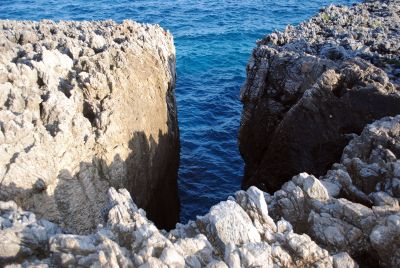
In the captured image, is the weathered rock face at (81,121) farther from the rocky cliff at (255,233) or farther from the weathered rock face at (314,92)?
the weathered rock face at (314,92)

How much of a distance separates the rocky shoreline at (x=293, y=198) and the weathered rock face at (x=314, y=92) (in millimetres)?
58

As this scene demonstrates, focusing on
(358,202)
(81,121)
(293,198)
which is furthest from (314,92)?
(81,121)

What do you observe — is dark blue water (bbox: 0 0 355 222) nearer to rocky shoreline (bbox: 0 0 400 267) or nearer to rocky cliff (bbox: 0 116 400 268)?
rocky shoreline (bbox: 0 0 400 267)

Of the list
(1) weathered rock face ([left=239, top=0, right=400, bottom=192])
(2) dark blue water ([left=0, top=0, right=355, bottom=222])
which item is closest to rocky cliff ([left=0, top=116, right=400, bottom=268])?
(1) weathered rock face ([left=239, top=0, right=400, bottom=192])

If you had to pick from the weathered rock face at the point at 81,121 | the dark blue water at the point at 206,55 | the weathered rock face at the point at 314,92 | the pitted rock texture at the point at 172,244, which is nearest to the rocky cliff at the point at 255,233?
the pitted rock texture at the point at 172,244

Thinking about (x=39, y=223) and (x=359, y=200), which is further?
(x=359, y=200)

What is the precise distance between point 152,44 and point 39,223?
15.4 m

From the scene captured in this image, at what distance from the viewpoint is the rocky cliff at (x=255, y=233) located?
979 centimetres

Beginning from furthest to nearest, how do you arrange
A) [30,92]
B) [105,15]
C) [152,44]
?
[105,15] → [152,44] → [30,92]

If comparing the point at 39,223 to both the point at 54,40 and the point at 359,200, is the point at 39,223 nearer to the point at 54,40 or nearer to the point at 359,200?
the point at 359,200

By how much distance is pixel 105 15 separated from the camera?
197ft

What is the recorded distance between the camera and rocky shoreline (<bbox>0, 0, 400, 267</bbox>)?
10008 mm

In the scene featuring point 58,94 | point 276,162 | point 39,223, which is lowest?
point 276,162

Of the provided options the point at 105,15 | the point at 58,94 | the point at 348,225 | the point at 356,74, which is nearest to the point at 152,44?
the point at 58,94
